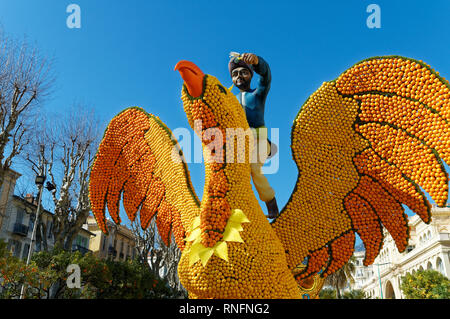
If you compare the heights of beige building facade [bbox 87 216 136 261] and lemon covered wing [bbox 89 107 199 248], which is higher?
beige building facade [bbox 87 216 136 261]

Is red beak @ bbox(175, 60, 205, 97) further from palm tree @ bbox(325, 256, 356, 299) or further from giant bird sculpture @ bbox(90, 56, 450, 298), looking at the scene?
palm tree @ bbox(325, 256, 356, 299)

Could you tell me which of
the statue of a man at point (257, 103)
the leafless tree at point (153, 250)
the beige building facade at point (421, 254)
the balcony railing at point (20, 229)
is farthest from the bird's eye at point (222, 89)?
the balcony railing at point (20, 229)

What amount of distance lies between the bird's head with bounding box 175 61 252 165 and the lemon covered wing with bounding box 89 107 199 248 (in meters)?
0.89

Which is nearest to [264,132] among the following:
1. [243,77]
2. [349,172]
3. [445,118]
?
[243,77]

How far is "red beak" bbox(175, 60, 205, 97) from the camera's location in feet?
15.8

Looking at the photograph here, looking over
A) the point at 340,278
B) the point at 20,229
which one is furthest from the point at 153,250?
the point at 340,278

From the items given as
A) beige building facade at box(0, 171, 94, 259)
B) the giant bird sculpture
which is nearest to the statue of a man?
the giant bird sculpture

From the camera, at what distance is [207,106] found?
4949mm

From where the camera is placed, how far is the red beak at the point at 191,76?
4.80 meters

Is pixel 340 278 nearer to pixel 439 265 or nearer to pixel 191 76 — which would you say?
pixel 439 265

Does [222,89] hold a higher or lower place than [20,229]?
lower

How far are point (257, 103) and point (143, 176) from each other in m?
2.21
